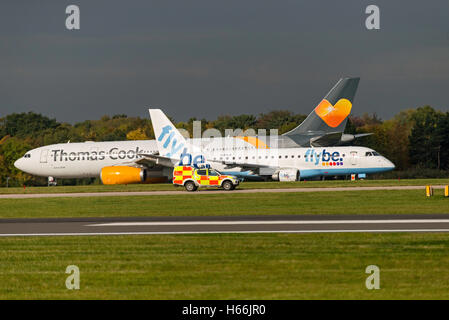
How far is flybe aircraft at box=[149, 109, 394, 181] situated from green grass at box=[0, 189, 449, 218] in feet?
50.6

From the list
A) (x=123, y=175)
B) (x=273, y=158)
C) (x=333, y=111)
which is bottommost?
(x=123, y=175)

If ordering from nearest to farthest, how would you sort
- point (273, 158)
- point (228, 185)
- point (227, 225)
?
point (227, 225) < point (228, 185) < point (273, 158)

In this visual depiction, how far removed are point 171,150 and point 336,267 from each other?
44.1 metres

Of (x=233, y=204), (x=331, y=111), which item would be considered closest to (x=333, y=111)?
(x=331, y=111)

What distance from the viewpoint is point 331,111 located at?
213ft

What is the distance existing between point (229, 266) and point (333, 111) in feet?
167

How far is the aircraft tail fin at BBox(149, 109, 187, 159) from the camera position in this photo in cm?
5828

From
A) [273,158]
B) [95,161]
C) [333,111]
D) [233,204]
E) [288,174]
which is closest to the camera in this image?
[233,204]

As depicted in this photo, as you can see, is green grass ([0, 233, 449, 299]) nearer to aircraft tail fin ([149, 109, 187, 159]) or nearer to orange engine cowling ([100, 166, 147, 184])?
aircraft tail fin ([149, 109, 187, 159])

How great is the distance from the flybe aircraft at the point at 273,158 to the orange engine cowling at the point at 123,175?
6.54 feet

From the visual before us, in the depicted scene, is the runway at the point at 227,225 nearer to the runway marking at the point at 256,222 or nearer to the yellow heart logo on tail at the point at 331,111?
the runway marking at the point at 256,222

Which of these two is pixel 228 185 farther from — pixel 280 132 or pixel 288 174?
pixel 280 132

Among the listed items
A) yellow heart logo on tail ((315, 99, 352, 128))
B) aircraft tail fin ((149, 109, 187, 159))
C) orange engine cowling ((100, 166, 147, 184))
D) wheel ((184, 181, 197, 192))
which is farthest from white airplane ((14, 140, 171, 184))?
yellow heart logo on tail ((315, 99, 352, 128))
